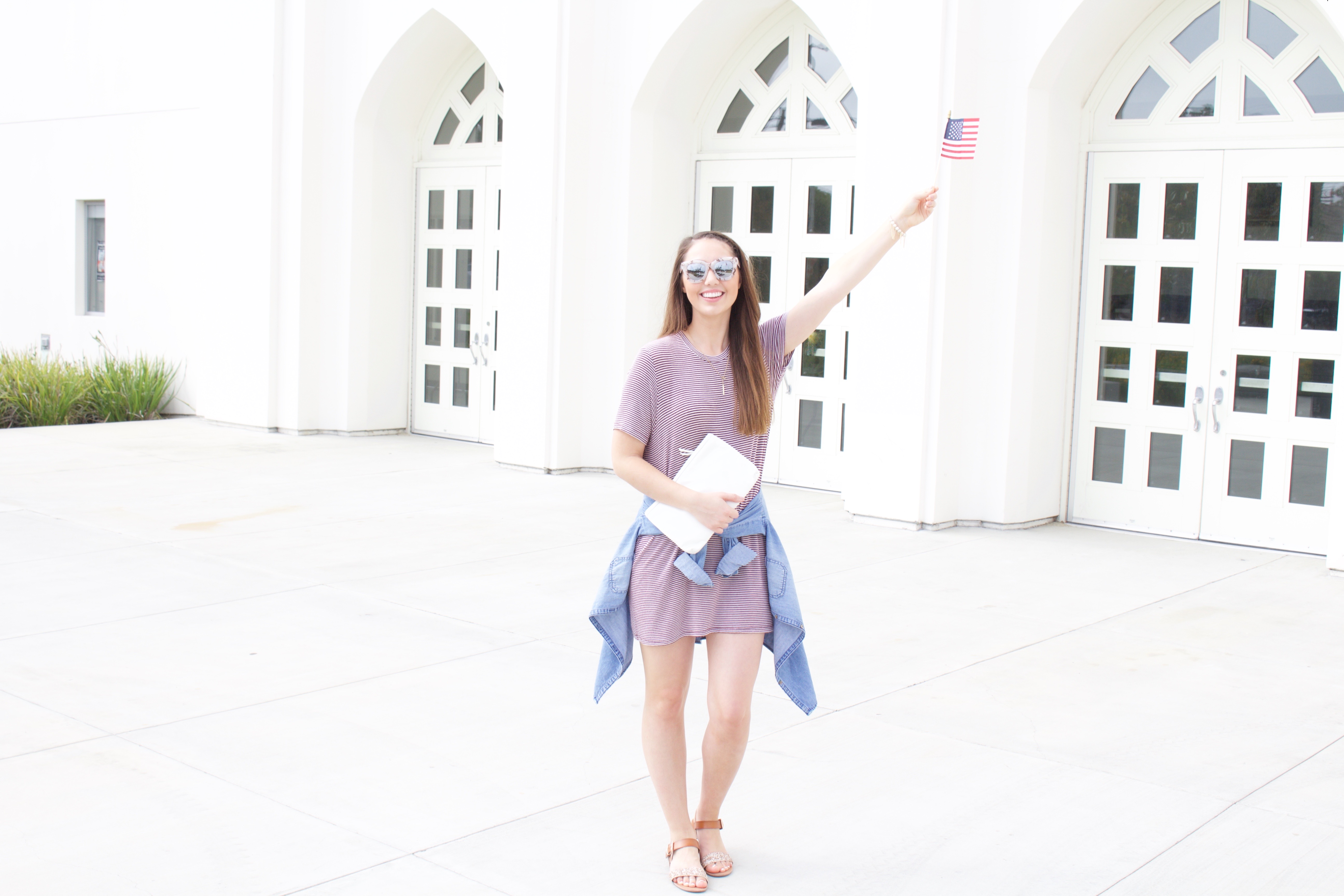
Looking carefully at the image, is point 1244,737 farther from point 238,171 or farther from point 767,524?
point 238,171

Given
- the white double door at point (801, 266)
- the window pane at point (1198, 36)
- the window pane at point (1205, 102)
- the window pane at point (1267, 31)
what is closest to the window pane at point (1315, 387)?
the window pane at point (1205, 102)

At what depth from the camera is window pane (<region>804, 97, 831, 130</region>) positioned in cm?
1065

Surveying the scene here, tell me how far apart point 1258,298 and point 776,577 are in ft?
20.4

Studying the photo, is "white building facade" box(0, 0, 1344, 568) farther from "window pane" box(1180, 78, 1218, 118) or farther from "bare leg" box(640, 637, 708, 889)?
"bare leg" box(640, 637, 708, 889)

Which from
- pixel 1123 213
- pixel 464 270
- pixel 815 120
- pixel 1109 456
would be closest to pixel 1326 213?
pixel 1123 213

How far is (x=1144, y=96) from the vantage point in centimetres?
903

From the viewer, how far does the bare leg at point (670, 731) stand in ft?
11.7

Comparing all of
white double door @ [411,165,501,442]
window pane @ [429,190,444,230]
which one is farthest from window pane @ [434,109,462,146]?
window pane @ [429,190,444,230]

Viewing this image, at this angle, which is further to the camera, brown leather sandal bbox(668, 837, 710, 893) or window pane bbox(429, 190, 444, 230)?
window pane bbox(429, 190, 444, 230)

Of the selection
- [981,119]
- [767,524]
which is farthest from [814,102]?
[767,524]

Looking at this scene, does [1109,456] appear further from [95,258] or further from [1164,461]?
[95,258]

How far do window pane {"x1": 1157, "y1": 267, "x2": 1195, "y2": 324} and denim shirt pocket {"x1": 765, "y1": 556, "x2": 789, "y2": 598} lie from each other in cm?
620

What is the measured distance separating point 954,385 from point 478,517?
3364 mm

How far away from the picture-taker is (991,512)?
9.19m
